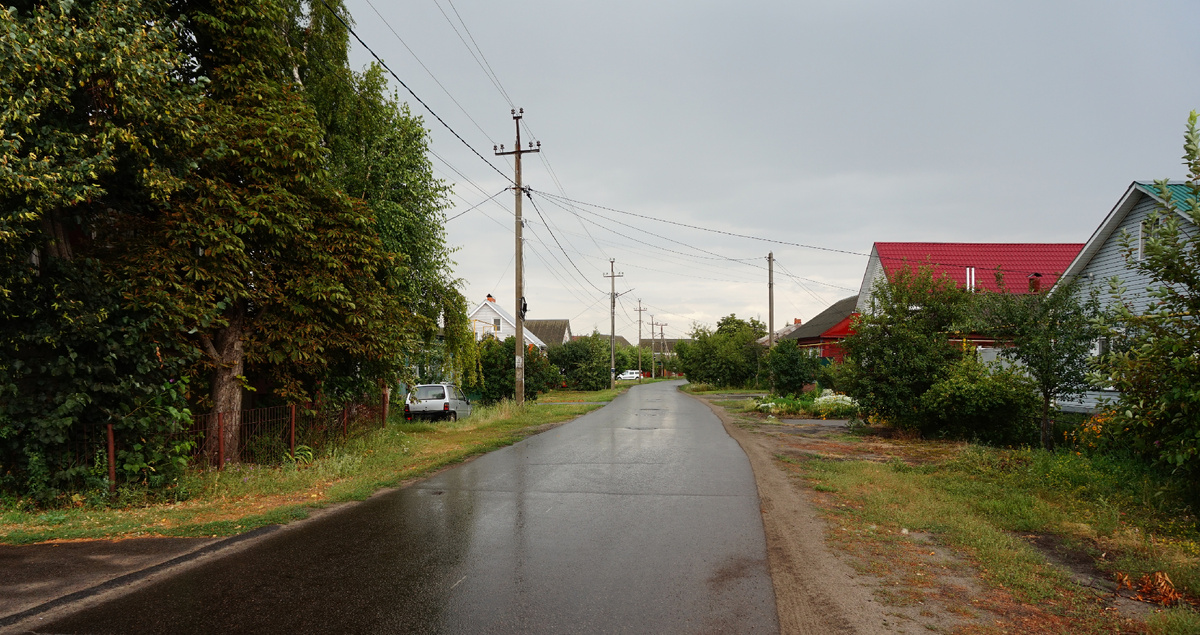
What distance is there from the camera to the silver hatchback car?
21.6m

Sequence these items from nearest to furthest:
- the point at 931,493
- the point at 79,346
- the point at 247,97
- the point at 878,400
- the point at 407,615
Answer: the point at 407,615, the point at 79,346, the point at 931,493, the point at 247,97, the point at 878,400

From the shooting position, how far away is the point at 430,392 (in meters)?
22.4

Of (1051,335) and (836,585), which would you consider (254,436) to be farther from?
(1051,335)

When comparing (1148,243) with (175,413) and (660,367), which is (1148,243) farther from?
(660,367)

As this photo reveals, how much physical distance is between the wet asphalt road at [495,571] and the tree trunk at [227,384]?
3.11 meters

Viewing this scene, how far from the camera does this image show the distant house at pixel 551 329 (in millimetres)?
84162

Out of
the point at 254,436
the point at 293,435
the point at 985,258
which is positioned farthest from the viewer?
the point at 985,258

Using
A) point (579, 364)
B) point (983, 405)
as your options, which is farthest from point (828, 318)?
point (983, 405)

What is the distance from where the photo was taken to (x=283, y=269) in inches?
435

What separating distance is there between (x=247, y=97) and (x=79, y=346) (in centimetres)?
440

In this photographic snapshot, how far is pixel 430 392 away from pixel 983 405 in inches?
627

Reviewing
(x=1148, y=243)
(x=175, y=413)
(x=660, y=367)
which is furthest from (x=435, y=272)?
(x=660, y=367)

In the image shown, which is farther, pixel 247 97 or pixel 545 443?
pixel 545 443

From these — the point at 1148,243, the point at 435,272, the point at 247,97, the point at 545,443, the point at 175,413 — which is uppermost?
the point at 247,97
